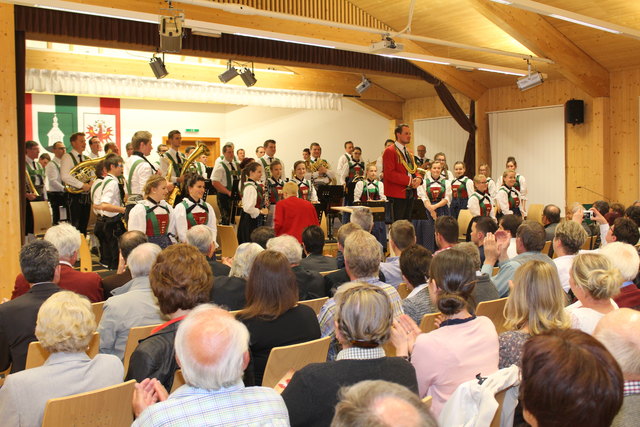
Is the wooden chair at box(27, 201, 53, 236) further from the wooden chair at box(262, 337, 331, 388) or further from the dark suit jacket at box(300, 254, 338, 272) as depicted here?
the wooden chair at box(262, 337, 331, 388)

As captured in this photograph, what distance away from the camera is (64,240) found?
13.3 ft

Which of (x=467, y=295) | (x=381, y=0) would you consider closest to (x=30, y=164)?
(x=381, y=0)

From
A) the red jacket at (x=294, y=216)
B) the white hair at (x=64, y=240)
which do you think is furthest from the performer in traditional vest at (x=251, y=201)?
the white hair at (x=64, y=240)

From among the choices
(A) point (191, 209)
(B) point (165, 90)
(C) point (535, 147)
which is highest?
(B) point (165, 90)

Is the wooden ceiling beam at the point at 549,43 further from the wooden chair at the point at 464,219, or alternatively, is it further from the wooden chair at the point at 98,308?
the wooden chair at the point at 98,308

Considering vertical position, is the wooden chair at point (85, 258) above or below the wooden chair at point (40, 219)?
below

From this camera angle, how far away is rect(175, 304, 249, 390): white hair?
188 cm

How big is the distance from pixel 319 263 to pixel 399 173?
3.77 m

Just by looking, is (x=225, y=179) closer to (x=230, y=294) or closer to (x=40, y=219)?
(x=40, y=219)

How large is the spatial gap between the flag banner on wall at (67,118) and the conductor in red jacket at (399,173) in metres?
7.91

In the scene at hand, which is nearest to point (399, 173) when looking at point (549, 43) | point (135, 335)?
point (549, 43)

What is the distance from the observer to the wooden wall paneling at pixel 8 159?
6434mm

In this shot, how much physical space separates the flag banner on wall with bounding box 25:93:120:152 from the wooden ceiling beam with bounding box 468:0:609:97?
28.9 feet

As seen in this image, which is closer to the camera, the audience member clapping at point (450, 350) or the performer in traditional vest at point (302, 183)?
the audience member clapping at point (450, 350)
